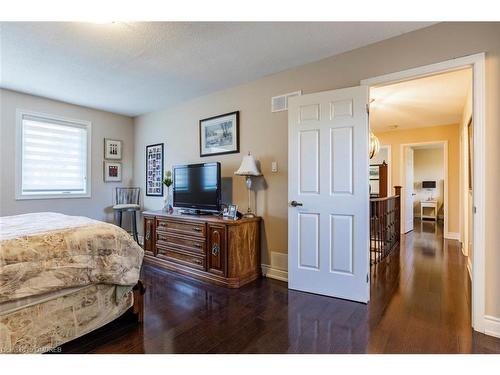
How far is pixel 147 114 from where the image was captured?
182 inches

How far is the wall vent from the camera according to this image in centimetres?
289

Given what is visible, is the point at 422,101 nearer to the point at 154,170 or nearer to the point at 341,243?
the point at 341,243

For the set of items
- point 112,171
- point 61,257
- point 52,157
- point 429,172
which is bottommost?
point 61,257

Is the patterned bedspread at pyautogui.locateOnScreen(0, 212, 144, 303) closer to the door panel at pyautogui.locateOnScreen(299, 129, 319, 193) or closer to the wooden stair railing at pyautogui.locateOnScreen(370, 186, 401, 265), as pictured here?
the door panel at pyautogui.locateOnScreen(299, 129, 319, 193)

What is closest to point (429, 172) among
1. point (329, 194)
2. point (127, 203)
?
point (329, 194)

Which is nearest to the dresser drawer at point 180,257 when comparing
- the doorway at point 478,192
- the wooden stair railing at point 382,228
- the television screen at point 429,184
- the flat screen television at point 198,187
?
the flat screen television at point 198,187

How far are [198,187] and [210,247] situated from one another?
855 mm

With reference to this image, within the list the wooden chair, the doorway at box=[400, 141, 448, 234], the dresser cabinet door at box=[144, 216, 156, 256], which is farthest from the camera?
the doorway at box=[400, 141, 448, 234]

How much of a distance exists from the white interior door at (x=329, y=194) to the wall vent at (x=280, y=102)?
9.8 inches

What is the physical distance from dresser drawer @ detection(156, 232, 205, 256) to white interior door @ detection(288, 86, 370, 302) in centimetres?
102

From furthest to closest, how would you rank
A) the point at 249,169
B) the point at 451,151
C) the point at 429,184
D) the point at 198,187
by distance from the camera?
the point at 429,184, the point at 451,151, the point at 198,187, the point at 249,169

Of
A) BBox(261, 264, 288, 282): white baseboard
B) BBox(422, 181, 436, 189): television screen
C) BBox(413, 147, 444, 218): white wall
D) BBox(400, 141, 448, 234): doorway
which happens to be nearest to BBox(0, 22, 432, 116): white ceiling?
BBox(261, 264, 288, 282): white baseboard

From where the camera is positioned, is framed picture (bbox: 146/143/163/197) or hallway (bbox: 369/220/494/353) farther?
framed picture (bbox: 146/143/163/197)

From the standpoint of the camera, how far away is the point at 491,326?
182 centimetres
